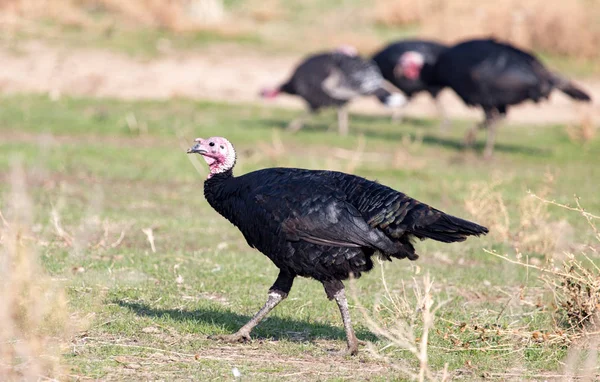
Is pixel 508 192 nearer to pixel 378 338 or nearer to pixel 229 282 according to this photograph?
pixel 229 282

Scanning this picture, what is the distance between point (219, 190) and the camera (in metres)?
6.62

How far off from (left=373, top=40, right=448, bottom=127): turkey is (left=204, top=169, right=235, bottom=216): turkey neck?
443 inches

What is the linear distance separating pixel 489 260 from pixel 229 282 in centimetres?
272

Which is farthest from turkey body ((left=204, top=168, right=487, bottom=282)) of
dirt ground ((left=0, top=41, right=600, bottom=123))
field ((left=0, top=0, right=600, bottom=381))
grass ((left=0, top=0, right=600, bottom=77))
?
grass ((left=0, top=0, right=600, bottom=77))

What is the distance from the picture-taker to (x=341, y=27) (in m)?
26.4

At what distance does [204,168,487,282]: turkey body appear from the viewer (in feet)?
20.0

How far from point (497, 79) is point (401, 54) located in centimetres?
338

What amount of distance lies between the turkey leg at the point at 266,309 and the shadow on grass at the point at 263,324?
0.26 m

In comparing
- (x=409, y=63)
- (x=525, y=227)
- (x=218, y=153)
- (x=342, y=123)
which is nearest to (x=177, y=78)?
(x=342, y=123)

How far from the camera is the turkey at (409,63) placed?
58.3 feet

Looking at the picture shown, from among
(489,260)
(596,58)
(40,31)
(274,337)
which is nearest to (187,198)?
(489,260)

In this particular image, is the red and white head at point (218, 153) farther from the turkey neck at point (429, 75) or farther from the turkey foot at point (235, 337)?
the turkey neck at point (429, 75)

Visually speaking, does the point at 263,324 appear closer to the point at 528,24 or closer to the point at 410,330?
the point at 410,330

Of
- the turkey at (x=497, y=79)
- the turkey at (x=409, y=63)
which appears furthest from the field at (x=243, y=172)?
the turkey at (x=497, y=79)
